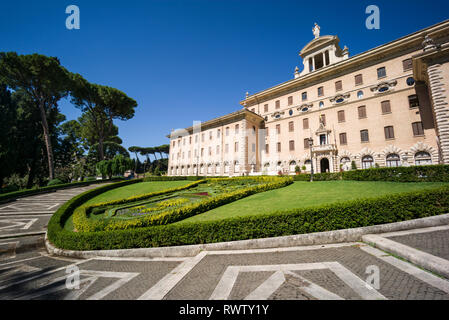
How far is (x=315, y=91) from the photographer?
90.4 feet

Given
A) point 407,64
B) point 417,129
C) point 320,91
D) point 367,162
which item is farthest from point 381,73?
point 367,162

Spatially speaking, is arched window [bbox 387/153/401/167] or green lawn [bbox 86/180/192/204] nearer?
green lawn [bbox 86/180/192/204]

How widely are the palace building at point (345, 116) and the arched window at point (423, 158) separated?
0.24ft

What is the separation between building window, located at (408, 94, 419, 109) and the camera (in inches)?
779

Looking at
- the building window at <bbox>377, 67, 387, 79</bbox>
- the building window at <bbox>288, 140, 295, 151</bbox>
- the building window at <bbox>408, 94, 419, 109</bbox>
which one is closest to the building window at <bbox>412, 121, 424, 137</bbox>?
the building window at <bbox>408, 94, 419, 109</bbox>

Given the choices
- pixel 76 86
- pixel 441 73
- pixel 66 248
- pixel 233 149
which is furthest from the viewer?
pixel 233 149

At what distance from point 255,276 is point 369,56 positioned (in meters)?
31.1

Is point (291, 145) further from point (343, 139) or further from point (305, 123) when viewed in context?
point (343, 139)

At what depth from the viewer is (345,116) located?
961 inches

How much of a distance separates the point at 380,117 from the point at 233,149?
21074 millimetres

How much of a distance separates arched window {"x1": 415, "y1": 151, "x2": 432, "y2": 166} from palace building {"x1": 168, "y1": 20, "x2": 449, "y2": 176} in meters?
0.07

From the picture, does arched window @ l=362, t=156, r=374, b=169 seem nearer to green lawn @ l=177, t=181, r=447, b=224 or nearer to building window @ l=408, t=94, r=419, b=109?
building window @ l=408, t=94, r=419, b=109

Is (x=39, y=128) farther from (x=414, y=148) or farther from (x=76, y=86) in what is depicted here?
(x=414, y=148)
